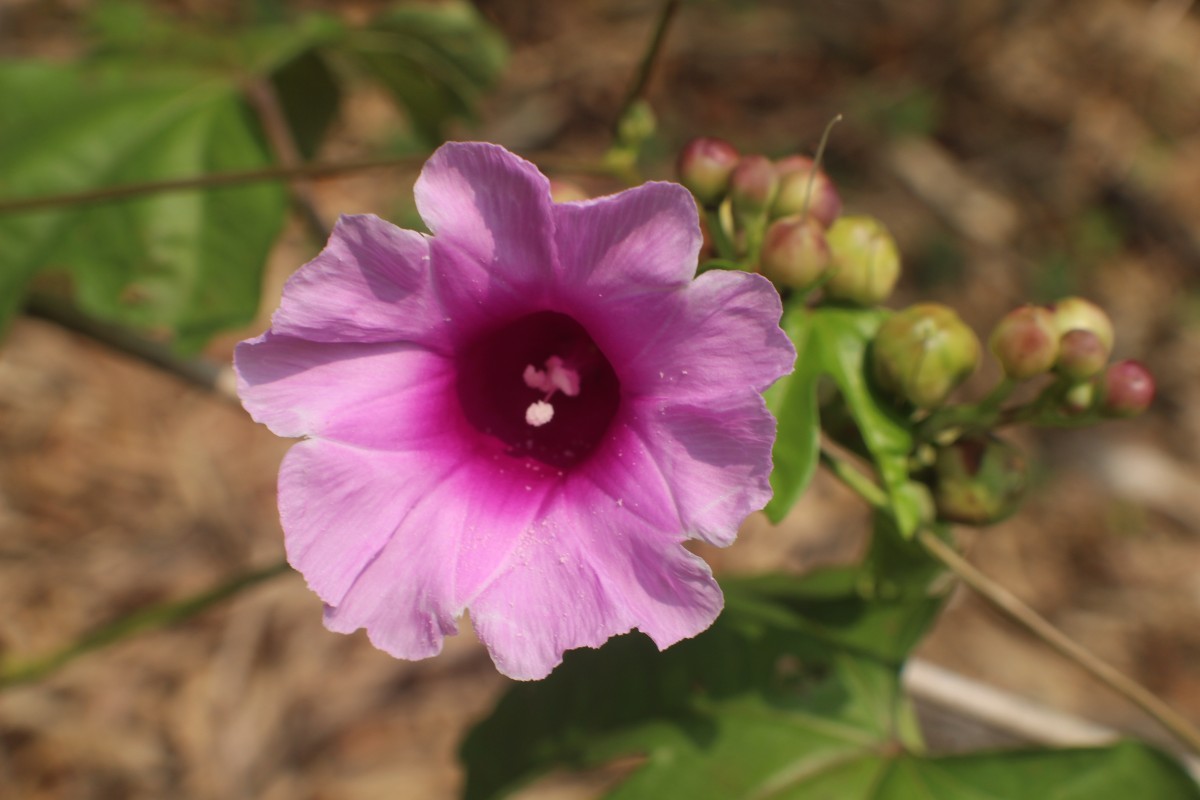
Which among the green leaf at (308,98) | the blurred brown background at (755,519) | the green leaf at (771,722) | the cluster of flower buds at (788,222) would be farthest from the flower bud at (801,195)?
the blurred brown background at (755,519)

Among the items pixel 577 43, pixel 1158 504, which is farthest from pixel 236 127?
pixel 1158 504

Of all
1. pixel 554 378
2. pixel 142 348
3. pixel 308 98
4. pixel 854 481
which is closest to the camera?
pixel 854 481

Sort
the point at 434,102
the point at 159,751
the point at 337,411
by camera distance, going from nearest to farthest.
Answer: the point at 337,411 < the point at 434,102 < the point at 159,751

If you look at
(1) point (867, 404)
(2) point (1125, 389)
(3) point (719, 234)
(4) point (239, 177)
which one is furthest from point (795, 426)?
(4) point (239, 177)

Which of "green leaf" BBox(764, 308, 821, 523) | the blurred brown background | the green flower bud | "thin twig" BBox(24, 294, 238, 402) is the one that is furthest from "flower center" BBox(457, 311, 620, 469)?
the blurred brown background

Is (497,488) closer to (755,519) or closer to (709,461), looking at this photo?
(709,461)

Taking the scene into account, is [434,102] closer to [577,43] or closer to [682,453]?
[682,453]

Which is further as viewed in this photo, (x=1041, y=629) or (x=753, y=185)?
(x=1041, y=629)

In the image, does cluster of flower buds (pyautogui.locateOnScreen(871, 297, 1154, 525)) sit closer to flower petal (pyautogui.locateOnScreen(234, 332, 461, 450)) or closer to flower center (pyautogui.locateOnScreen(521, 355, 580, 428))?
flower center (pyautogui.locateOnScreen(521, 355, 580, 428))
